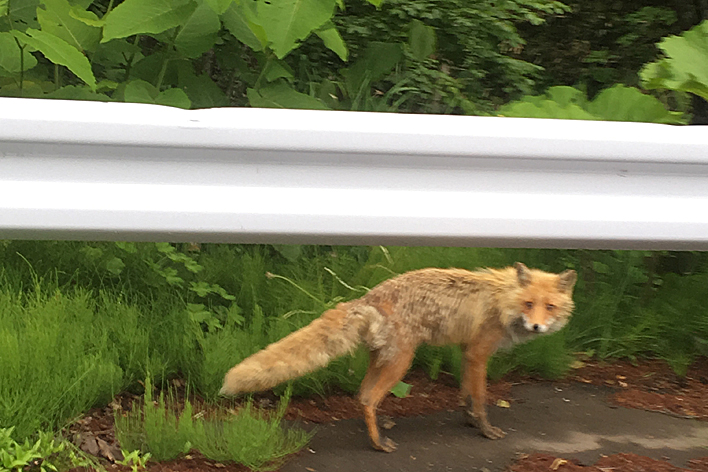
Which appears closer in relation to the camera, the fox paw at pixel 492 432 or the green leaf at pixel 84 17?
the fox paw at pixel 492 432

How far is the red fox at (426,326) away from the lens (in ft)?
5.79

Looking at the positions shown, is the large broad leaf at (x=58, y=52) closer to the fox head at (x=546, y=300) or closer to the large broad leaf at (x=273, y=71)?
the large broad leaf at (x=273, y=71)

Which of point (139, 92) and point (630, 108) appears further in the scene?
point (139, 92)

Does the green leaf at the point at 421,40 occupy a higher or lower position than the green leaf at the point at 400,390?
higher

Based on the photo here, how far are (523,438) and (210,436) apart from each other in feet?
2.69

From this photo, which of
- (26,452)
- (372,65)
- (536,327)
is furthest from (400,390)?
(372,65)

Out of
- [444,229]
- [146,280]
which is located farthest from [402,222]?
[146,280]

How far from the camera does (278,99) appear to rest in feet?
8.05

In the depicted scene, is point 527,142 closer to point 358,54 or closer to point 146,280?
point 146,280

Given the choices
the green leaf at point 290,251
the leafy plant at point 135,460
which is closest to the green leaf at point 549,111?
the green leaf at point 290,251

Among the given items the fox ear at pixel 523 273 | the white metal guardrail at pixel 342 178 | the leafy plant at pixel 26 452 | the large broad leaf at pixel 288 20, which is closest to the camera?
the white metal guardrail at pixel 342 178

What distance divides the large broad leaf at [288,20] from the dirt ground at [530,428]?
1.02 m

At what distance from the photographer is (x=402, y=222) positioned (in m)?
1.31

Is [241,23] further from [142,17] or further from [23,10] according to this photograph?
[23,10]
